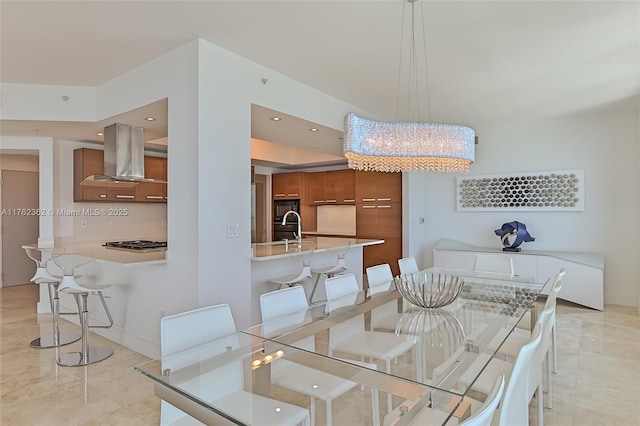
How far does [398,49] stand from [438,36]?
0.33 meters

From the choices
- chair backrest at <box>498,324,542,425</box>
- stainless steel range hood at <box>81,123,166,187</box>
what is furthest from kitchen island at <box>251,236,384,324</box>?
chair backrest at <box>498,324,542,425</box>

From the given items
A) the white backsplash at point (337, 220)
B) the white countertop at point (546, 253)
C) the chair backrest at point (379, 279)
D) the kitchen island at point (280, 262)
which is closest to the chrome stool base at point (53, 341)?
the kitchen island at point (280, 262)

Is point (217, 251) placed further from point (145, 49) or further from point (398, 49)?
point (398, 49)

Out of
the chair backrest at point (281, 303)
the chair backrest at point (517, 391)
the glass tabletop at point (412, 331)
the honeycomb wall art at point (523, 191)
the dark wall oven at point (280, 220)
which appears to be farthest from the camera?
the dark wall oven at point (280, 220)

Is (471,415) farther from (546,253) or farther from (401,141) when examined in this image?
(546,253)

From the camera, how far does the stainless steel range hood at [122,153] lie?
13.3ft

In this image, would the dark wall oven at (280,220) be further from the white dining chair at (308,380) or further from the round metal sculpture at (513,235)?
the white dining chair at (308,380)

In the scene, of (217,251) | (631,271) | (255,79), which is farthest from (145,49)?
(631,271)

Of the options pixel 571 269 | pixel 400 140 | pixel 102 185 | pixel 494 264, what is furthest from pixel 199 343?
pixel 571 269

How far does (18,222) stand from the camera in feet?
21.6

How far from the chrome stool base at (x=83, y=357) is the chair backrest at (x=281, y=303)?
194 centimetres

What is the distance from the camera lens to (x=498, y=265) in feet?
13.1

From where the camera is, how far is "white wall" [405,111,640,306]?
4.96 m

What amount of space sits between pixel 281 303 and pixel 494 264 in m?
2.74
